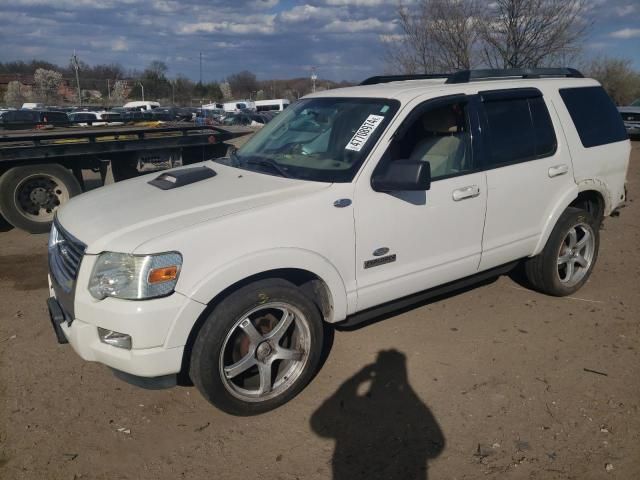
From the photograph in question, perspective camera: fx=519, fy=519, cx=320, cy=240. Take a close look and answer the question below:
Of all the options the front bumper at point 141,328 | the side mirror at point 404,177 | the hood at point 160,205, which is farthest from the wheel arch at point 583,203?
the front bumper at point 141,328

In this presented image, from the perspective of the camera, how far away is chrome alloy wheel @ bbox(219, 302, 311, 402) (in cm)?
308

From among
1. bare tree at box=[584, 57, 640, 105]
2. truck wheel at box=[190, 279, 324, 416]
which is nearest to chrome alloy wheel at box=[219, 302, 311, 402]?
truck wheel at box=[190, 279, 324, 416]

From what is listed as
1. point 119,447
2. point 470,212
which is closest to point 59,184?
point 119,447

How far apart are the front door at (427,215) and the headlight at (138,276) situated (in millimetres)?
1204

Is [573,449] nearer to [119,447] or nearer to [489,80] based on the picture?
[119,447]

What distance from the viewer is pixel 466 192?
3795mm

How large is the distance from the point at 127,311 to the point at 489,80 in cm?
338

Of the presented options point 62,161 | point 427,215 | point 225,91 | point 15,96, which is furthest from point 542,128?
point 225,91

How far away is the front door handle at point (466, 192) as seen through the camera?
374 cm

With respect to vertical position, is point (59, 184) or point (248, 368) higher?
point (59, 184)

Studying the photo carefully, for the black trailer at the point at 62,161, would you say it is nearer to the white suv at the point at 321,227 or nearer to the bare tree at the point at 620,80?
the white suv at the point at 321,227

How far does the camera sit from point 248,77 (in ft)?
316

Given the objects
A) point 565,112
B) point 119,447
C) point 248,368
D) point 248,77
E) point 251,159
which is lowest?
point 119,447

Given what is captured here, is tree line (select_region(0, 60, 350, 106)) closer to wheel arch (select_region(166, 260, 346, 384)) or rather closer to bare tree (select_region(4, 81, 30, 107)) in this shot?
bare tree (select_region(4, 81, 30, 107))
